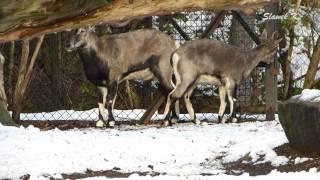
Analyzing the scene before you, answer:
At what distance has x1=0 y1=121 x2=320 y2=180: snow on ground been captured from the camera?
7180 millimetres

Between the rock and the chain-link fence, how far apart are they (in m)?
4.23

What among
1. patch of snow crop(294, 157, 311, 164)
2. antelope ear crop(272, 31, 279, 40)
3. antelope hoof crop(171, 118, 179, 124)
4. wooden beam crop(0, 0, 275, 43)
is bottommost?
antelope hoof crop(171, 118, 179, 124)

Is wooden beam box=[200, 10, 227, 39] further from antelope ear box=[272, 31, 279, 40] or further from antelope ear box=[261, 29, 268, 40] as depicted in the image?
antelope ear box=[272, 31, 279, 40]

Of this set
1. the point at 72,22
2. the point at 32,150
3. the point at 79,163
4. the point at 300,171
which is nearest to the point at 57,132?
the point at 32,150

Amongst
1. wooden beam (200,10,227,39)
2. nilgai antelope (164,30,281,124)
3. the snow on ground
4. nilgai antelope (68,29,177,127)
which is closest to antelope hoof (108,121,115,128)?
nilgai antelope (68,29,177,127)

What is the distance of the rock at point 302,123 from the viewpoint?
706 cm

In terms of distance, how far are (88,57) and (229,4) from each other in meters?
6.36

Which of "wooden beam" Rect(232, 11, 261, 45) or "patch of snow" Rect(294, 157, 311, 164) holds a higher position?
"wooden beam" Rect(232, 11, 261, 45)

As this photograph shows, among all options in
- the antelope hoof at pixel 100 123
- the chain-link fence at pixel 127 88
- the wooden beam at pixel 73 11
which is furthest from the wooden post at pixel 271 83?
the wooden beam at pixel 73 11

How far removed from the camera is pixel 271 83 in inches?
448

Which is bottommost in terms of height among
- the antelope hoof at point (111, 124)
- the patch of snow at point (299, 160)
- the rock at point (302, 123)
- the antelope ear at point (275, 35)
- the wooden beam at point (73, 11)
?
the antelope hoof at point (111, 124)

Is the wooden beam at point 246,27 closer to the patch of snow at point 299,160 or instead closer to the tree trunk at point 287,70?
the tree trunk at point 287,70

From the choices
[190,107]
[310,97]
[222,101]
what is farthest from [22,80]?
[310,97]

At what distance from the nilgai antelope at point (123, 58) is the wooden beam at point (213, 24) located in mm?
710
